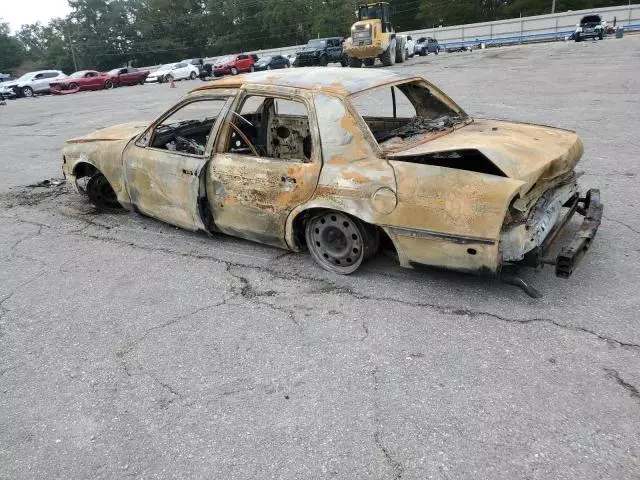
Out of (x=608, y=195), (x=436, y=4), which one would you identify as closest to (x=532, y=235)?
(x=608, y=195)

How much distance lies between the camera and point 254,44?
2751 inches

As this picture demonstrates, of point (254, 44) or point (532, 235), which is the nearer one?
point (532, 235)

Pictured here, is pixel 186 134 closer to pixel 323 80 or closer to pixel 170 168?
pixel 170 168

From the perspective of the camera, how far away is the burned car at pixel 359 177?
3266 millimetres

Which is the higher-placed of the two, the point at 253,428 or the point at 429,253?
the point at 429,253

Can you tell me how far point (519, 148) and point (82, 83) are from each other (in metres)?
34.9

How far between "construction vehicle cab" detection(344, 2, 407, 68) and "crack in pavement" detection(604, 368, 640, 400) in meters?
24.0

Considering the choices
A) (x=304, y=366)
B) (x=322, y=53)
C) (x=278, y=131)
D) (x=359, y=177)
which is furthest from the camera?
(x=322, y=53)

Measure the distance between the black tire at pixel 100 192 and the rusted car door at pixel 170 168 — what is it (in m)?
0.92

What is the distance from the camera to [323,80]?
4.09 m

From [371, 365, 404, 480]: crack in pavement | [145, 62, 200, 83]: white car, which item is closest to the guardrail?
[145, 62, 200, 83]: white car

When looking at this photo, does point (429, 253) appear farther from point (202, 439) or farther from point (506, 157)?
point (202, 439)

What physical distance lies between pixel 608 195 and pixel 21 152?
11.0 meters

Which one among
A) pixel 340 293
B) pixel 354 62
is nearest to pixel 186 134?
pixel 340 293
